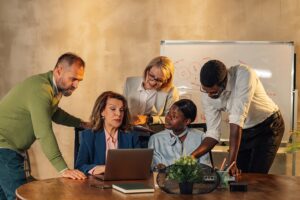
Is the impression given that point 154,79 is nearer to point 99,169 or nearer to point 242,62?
point 99,169

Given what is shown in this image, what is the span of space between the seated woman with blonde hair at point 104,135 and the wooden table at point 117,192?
33cm

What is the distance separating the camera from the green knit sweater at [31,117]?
3.21m

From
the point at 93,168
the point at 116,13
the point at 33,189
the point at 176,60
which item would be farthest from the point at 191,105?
the point at 116,13

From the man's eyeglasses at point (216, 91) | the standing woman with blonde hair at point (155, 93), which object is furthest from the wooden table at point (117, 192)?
the standing woman with blonde hair at point (155, 93)

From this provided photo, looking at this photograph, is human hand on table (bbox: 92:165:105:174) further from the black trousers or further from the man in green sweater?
the black trousers

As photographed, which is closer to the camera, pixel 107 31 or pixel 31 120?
pixel 31 120

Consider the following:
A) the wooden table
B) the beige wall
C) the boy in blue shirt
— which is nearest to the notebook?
the wooden table

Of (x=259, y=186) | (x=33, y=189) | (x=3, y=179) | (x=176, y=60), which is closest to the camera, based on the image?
(x=33, y=189)

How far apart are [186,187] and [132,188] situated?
0.83 feet

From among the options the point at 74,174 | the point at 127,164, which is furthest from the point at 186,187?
the point at 74,174

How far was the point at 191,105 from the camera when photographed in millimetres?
3857

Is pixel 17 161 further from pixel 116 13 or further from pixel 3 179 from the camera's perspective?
pixel 116 13

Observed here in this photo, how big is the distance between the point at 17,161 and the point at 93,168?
43 centimetres

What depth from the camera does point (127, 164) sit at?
309 cm
